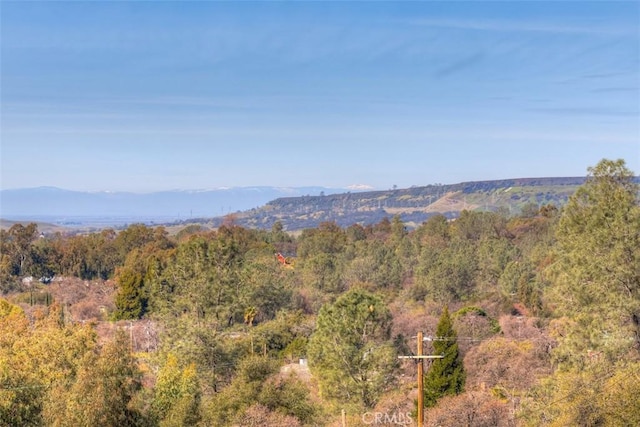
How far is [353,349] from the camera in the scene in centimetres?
2012

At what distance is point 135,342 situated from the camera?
33500 mm

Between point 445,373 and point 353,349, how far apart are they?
3239mm

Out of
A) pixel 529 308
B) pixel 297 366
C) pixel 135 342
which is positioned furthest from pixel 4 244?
pixel 529 308

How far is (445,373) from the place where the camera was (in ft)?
69.4

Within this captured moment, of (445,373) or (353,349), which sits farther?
(445,373)

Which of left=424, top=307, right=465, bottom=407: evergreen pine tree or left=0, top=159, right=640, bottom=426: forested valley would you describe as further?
left=424, top=307, right=465, bottom=407: evergreen pine tree

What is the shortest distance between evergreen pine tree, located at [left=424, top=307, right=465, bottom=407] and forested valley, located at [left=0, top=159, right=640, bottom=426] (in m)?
0.04

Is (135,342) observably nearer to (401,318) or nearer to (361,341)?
(401,318)

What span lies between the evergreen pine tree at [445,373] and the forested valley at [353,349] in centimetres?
4

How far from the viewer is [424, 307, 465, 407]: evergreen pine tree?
2092cm

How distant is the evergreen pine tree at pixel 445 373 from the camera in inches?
824

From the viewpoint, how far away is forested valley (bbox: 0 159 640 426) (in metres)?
14.5

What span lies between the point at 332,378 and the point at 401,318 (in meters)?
13.6

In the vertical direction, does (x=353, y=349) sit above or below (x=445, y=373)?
above
